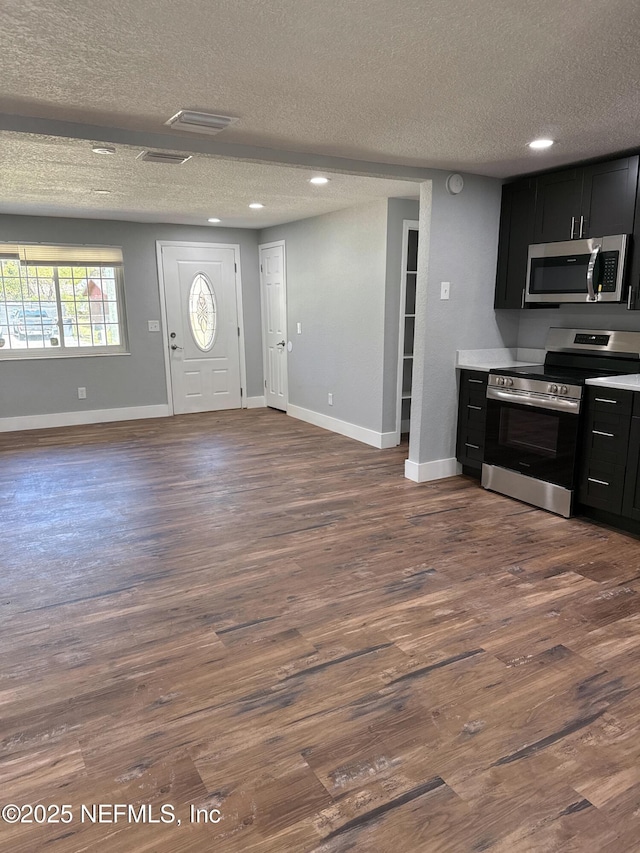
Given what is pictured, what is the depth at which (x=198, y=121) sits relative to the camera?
2.91 meters

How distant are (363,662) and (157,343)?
5670 millimetres

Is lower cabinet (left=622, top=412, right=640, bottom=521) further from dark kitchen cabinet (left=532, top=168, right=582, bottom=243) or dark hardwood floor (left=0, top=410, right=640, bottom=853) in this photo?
dark kitchen cabinet (left=532, top=168, right=582, bottom=243)

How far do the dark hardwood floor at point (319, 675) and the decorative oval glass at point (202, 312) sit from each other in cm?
362

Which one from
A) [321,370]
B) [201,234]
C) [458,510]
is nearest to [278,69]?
[458,510]

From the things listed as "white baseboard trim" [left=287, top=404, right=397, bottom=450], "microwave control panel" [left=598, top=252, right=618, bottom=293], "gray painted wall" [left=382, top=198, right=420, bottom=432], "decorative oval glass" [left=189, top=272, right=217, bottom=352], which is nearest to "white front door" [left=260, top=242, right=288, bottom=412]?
"white baseboard trim" [left=287, top=404, right=397, bottom=450]

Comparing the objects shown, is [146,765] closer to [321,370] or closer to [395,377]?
[395,377]

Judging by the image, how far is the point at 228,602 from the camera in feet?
9.10

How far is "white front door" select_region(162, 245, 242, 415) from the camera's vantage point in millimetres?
7152

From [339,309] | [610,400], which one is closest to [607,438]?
[610,400]

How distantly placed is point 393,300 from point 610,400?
95.0 inches

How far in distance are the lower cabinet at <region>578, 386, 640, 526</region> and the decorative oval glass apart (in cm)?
509

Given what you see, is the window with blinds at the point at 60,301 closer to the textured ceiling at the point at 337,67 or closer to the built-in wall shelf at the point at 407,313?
the built-in wall shelf at the point at 407,313

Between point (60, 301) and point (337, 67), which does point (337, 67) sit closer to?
point (337, 67)

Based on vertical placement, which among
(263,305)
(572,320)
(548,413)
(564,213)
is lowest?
(548,413)
